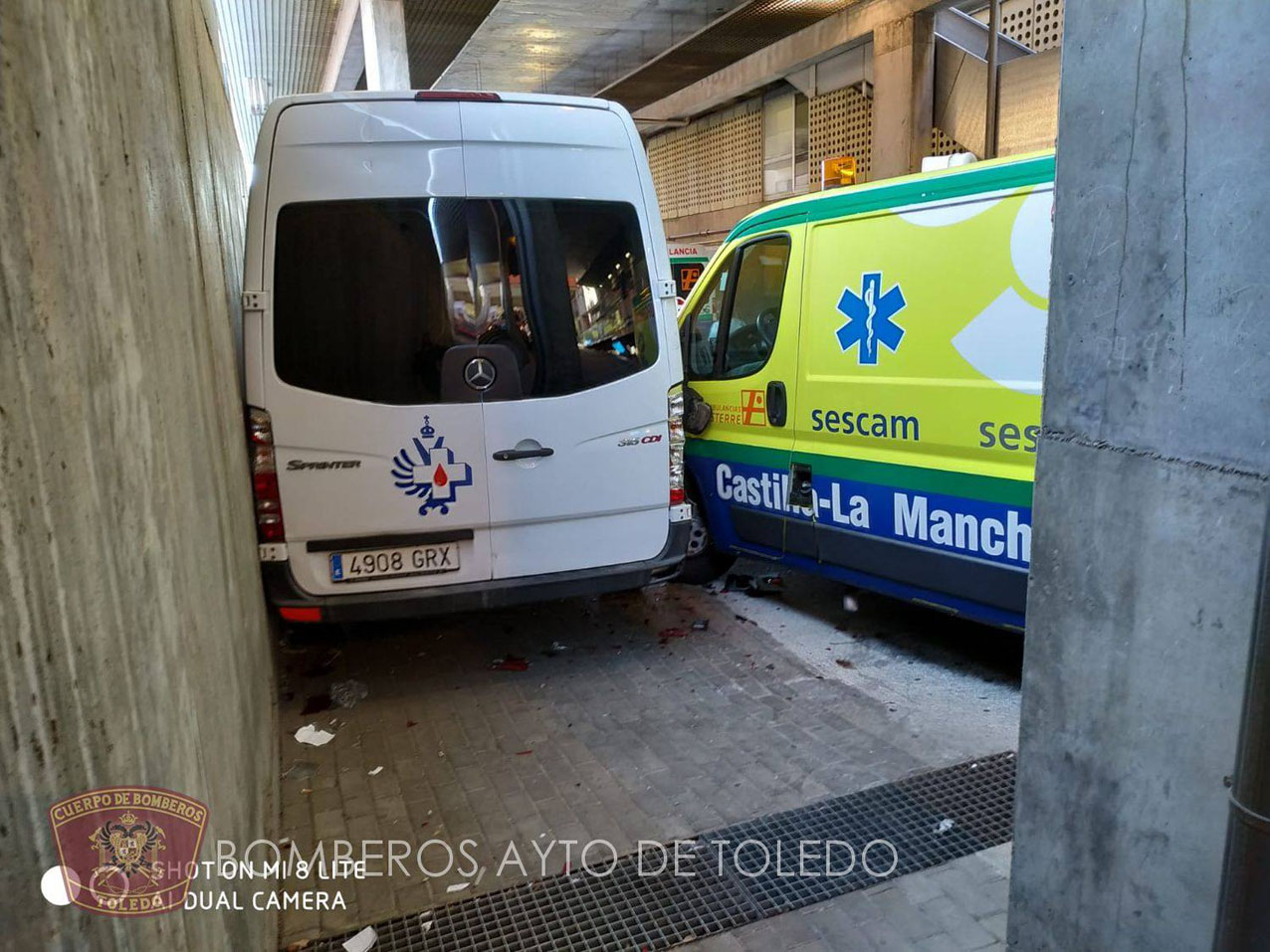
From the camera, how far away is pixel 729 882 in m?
2.77

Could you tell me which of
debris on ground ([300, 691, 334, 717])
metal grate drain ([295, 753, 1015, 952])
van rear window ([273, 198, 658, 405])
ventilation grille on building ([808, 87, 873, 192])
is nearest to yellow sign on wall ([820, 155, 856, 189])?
van rear window ([273, 198, 658, 405])

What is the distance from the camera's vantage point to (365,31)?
1131 centimetres

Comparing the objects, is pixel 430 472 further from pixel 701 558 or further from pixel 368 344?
pixel 701 558

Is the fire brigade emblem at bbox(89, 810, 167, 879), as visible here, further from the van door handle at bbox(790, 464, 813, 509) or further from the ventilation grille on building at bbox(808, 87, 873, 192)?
the ventilation grille on building at bbox(808, 87, 873, 192)

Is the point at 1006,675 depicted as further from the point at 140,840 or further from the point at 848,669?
the point at 140,840

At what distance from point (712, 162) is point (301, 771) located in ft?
60.8

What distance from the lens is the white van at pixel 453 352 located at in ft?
12.4

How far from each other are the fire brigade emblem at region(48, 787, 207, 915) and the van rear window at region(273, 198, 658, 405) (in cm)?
267

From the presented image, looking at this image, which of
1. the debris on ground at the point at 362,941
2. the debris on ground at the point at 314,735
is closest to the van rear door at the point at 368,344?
the debris on ground at the point at 314,735

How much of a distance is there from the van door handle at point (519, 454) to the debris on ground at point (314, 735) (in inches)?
56.5

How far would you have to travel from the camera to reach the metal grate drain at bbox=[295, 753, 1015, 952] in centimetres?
255

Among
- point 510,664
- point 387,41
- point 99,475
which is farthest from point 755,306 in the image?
point 387,41

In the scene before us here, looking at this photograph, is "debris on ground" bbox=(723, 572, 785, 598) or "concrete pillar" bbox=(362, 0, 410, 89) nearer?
"debris on ground" bbox=(723, 572, 785, 598)

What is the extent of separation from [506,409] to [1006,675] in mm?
2778
